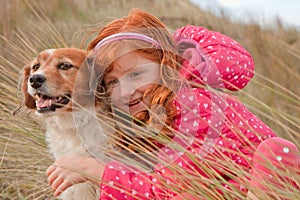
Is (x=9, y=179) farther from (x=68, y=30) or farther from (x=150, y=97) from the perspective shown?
(x=68, y=30)

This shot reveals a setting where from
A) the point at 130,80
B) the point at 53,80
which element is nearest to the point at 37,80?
A: the point at 53,80

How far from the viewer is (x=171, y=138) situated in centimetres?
206

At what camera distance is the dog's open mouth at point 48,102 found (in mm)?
2263

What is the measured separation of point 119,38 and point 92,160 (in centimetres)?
47

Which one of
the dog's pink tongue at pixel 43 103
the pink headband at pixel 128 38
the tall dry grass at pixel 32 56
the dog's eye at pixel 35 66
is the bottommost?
the tall dry grass at pixel 32 56

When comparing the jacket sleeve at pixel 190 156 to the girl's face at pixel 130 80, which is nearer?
the jacket sleeve at pixel 190 156

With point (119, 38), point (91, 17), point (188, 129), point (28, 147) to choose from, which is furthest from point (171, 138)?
point (91, 17)

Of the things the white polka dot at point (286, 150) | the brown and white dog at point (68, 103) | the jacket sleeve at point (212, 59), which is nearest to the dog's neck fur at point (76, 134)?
the brown and white dog at point (68, 103)

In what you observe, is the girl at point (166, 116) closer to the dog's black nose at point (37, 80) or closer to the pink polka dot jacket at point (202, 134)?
the pink polka dot jacket at point (202, 134)

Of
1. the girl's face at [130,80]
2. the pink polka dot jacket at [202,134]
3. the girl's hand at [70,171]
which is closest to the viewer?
the pink polka dot jacket at [202,134]

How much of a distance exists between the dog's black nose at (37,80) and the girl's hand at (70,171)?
0.29 m

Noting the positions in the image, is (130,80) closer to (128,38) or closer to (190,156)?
(128,38)

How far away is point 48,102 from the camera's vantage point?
2287 millimetres

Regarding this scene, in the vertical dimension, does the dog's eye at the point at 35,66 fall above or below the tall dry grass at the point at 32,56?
above
